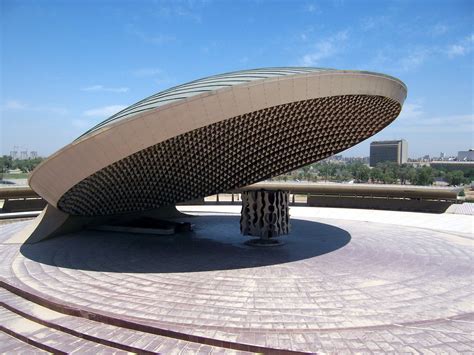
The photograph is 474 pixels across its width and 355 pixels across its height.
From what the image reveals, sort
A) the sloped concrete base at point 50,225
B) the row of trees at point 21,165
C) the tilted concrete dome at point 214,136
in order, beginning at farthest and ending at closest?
the row of trees at point 21,165 < the sloped concrete base at point 50,225 < the tilted concrete dome at point 214,136

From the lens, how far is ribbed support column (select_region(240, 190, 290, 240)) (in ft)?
54.3

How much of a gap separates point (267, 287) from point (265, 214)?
5.48m

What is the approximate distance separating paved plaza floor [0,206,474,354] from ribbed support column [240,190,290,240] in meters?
0.78

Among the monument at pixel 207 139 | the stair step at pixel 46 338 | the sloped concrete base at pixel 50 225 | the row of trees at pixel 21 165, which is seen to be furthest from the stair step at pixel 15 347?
Result: the row of trees at pixel 21 165

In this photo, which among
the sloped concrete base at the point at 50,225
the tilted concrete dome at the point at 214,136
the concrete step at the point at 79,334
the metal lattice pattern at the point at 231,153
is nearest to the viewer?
the concrete step at the point at 79,334

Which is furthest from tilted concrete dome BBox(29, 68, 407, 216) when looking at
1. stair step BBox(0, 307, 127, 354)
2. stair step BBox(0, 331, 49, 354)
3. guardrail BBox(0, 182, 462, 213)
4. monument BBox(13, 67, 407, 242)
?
→ guardrail BBox(0, 182, 462, 213)

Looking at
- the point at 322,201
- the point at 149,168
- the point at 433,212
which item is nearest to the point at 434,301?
the point at 149,168

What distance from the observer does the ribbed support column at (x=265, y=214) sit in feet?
54.3

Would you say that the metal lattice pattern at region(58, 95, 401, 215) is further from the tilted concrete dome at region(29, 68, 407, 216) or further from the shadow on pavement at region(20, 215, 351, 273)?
the shadow on pavement at region(20, 215, 351, 273)

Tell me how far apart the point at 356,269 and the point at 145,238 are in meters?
10.7

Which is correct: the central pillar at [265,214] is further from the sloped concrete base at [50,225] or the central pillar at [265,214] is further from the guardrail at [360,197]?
the guardrail at [360,197]

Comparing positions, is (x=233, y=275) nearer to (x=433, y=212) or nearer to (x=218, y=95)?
(x=218, y=95)

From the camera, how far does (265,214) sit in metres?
16.6

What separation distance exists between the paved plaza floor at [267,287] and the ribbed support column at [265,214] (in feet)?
2.55
